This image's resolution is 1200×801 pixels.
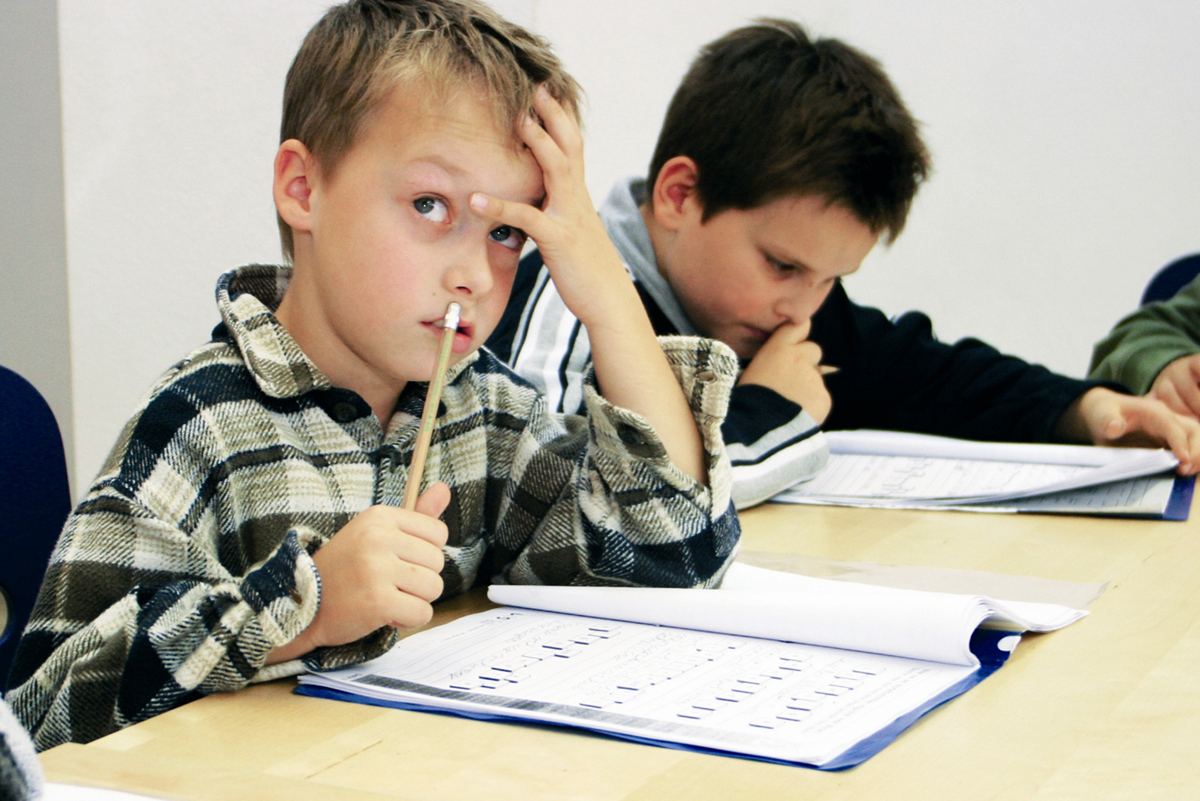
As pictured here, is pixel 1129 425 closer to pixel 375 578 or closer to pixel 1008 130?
pixel 375 578

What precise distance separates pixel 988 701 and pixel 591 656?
0.62 ft

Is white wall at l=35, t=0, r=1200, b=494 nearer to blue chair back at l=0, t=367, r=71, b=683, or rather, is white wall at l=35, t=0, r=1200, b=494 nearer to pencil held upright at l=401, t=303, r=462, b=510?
blue chair back at l=0, t=367, r=71, b=683

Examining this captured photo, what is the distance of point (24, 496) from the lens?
2.38ft

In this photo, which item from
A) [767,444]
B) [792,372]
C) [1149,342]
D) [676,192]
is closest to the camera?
[767,444]

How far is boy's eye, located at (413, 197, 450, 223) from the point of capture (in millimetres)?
653

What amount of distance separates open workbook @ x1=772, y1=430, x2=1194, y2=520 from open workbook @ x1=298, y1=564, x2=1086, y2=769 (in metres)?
0.38

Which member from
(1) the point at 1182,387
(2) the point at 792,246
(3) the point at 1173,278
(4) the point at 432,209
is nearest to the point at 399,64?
(4) the point at 432,209

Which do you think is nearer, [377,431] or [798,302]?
[377,431]

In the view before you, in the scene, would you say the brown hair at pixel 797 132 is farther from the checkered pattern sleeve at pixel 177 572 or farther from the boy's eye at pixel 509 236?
the checkered pattern sleeve at pixel 177 572

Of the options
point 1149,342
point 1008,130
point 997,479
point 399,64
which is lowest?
A: point 997,479

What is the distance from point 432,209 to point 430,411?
5.8 inches

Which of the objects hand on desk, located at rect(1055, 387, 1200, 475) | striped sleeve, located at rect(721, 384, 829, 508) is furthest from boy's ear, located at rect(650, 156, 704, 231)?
hand on desk, located at rect(1055, 387, 1200, 475)

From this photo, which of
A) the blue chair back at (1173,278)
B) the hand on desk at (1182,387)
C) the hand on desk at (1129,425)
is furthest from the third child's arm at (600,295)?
the blue chair back at (1173,278)

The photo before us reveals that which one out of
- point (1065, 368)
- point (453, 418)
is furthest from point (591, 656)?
point (1065, 368)
